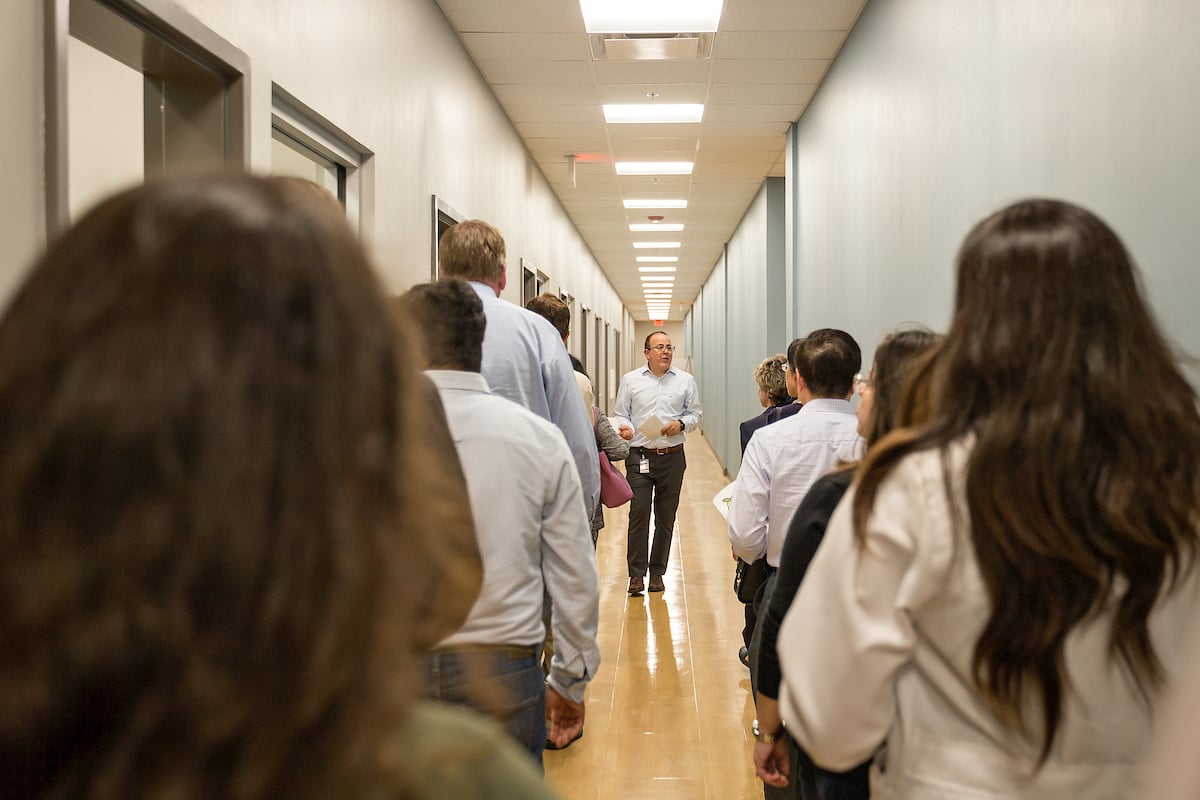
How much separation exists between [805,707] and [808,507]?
567 millimetres

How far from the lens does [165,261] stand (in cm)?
51

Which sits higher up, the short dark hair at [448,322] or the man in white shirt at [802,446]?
the short dark hair at [448,322]

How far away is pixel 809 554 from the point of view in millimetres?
1821

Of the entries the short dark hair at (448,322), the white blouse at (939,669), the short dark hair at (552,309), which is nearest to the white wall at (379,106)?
the short dark hair at (448,322)

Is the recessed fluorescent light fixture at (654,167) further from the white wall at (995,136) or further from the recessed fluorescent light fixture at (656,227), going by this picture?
the recessed fluorescent light fixture at (656,227)

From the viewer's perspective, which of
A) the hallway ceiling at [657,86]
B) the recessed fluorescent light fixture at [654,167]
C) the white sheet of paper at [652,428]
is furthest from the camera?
the recessed fluorescent light fixture at [654,167]

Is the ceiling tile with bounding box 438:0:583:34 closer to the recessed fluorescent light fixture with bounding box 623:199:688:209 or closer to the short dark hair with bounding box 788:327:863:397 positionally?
the short dark hair with bounding box 788:327:863:397

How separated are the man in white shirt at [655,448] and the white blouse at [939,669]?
4.76 meters

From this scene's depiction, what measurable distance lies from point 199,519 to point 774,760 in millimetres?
1858

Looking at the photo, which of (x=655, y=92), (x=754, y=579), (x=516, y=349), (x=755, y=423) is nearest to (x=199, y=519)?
(x=516, y=349)

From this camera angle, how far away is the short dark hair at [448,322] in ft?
6.21

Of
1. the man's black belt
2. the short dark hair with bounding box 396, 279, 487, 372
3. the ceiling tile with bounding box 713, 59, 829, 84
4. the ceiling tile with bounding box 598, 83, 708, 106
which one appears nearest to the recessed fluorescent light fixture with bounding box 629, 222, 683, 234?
the ceiling tile with bounding box 598, 83, 708, 106

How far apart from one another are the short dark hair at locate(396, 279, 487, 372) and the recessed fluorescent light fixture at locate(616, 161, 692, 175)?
7161 mm

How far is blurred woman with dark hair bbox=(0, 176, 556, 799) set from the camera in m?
0.48
